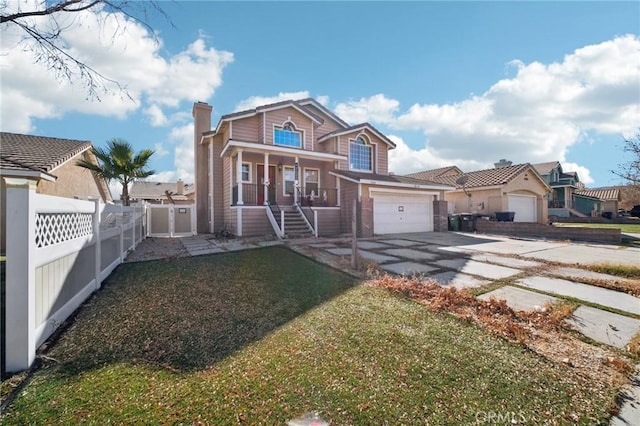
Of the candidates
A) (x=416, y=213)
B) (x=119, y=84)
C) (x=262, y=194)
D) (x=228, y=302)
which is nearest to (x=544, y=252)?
(x=416, y=213)

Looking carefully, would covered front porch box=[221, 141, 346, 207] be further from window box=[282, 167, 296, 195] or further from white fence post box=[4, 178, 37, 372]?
white fence post box=[4, 178, 37, 372]

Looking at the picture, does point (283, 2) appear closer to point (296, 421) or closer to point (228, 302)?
point (228, 302)

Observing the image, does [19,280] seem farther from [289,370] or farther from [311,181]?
[311,181]

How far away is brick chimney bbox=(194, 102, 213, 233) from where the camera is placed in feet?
50.1

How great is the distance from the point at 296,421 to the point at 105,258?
17.7 feet

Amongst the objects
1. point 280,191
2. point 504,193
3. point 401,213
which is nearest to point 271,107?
point 280,191

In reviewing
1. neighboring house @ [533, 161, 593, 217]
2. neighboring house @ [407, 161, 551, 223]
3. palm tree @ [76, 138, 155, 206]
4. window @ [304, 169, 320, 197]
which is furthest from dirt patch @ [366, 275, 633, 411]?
neighboring house @ [533, 161, 593, 217]

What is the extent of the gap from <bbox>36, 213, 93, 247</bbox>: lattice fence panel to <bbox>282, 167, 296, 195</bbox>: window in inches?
421

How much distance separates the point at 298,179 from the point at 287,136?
7.81ft

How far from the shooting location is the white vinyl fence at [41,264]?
7.76 ft

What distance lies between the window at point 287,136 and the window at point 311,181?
164 cm

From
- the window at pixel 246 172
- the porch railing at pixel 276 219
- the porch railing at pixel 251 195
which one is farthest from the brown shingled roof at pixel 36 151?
the porch railing at pixel 276 219

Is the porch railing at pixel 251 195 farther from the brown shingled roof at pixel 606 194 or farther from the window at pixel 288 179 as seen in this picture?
the brown shingled roof at pixel 606 194

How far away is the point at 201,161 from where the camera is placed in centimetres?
1573
